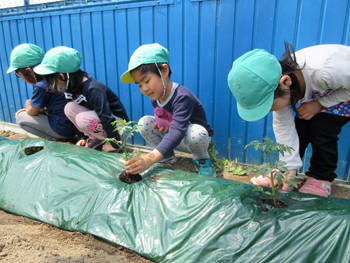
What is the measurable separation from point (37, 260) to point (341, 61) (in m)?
2.00

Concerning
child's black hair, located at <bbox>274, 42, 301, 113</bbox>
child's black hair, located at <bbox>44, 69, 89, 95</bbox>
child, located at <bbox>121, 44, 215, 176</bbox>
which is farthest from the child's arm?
child's black hair, located at <bbox>44, 69, 89, 95</bbox>

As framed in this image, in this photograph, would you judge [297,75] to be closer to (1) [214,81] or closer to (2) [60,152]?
(1) [214,81]

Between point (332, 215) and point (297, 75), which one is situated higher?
point (297, 75)

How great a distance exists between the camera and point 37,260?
1175 mm

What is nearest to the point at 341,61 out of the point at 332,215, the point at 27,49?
the point at 332,215

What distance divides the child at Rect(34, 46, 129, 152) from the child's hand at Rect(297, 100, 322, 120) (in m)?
1.76

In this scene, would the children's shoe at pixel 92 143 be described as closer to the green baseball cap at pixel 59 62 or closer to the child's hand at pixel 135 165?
the green baseball cap at pixel 59 62

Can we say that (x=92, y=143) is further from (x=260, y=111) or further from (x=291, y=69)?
(x=291, y=69)

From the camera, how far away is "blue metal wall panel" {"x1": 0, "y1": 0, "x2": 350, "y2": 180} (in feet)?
6.55

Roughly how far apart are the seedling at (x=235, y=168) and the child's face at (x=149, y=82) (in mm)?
1043

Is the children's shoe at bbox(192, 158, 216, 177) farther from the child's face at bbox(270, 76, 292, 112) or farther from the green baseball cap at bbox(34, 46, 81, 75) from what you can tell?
the green baseball cap at bbox(34, 46, 81, 75)

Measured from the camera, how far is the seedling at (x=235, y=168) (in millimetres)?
2338

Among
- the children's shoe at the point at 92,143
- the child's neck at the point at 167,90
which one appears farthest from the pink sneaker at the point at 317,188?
the children's shoe at the point at 92,143

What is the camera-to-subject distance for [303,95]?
1629mm
